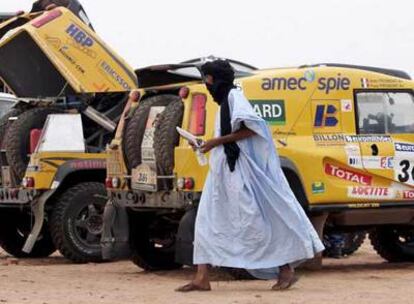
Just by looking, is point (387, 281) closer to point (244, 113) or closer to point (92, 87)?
point (244, 113)

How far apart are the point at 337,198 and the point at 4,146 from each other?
4628 mm

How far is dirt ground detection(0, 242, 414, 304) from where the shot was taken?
29.9 ft

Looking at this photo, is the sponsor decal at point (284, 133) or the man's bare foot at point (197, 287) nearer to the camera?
the man's bare foot at point (197, 287)

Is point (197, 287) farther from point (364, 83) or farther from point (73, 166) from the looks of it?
point (73, 166)

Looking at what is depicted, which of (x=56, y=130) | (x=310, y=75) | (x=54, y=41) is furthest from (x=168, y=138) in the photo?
(x=54, y=41)

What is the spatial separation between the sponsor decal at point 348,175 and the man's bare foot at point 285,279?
181 centimetres

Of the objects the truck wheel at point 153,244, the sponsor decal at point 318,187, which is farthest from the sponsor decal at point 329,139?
the truck wheel at point 153,244

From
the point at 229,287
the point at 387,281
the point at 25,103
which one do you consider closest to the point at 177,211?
the point at 229,287

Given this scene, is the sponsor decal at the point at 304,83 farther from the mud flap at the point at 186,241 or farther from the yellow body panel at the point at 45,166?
the yellow body panel at the point at 45,166

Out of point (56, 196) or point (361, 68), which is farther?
point (56, 196)

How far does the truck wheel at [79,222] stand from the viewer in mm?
13234

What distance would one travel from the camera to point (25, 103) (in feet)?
46.9

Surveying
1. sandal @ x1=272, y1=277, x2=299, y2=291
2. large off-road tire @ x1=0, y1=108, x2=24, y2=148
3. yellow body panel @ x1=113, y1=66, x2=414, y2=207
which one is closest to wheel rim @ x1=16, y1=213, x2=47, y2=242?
large off-road tire @ x1=0, y1=108, x2=24, y2=148

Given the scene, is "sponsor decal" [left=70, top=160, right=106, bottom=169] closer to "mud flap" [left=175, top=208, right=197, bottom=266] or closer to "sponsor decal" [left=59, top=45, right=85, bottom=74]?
"sponsor decal" [left=59, top=45, right=85, bottom=74]
